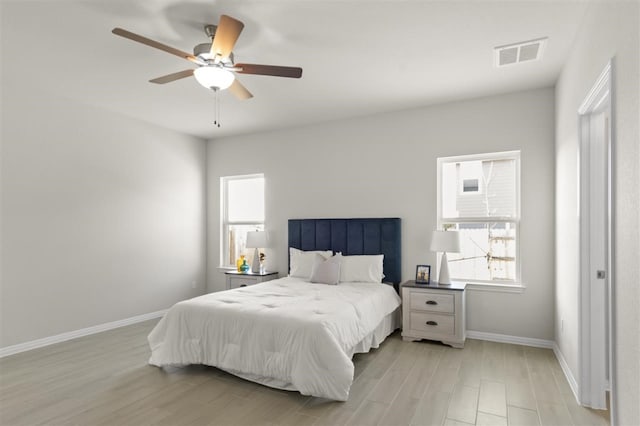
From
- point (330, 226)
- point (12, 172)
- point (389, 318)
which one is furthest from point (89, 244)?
point (389, 318)

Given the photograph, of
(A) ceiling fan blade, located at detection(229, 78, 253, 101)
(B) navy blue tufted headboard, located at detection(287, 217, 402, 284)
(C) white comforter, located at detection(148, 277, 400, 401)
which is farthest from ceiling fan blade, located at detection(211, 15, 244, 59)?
(B) navy blue tufted headboard, located at detection(287, 217, 402, 284)

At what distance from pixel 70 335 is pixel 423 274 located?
419 cm

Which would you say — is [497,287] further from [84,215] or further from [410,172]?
[84,215]

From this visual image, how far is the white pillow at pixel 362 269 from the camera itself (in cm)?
443

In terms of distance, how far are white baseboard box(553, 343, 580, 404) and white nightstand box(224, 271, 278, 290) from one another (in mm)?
3546

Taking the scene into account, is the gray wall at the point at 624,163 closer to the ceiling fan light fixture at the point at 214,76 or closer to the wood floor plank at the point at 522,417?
the wood floor plank at the point at 522,417

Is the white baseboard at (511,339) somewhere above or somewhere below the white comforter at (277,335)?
below

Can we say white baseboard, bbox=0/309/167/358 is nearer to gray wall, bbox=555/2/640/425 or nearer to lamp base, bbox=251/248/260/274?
lamp base, bbox=251/248/260/274

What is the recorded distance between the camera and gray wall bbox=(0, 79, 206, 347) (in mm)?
3889

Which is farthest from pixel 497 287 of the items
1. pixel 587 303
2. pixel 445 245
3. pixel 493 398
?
pixel 493 398

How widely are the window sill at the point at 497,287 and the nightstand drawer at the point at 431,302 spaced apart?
472 mm

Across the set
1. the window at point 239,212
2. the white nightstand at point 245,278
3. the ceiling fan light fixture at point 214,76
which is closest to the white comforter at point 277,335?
the white nightstand at point 245,278

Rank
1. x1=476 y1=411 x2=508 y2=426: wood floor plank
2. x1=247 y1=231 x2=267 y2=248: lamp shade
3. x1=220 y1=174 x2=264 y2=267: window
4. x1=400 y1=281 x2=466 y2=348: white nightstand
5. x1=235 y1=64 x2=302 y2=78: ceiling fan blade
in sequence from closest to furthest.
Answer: x1=476 y1=411 x2=508 y2=426: wood floor plank
x1=235 y1=64 x2=302 y2=78: ceiling fan blade
x1=400 y1=281 x2=466 y2=348: white nightstand
x1=247 y1=231 x2=267 y2=248: lamp shade
x1=220 y1=174 x2=264 y2=267: window

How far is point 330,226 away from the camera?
5035mm
